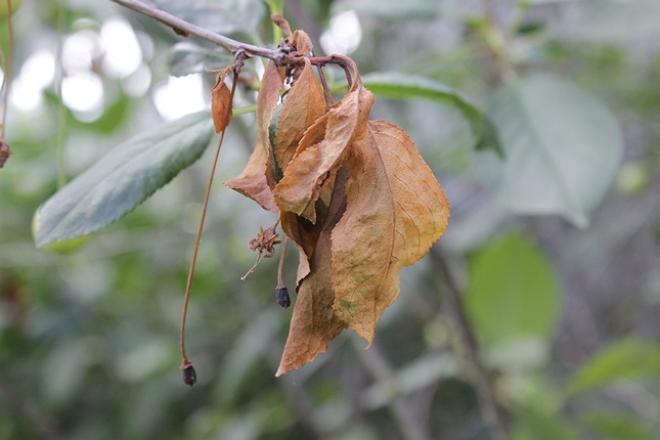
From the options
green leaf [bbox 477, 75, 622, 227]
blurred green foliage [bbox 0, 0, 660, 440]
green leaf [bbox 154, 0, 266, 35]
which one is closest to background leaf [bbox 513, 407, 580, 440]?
blurred green foliage [bbox 0, 0, 660, 440]

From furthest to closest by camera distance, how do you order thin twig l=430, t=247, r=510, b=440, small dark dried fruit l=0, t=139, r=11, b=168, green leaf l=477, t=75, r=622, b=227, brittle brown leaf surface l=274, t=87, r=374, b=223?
1. thin twig l=430, t=247, r=510, b=440
2. green leaf l=477, t=75, r=622, b=227
3. small dark dried fruit l=0, t=139, r=11, b=168
4. brittle brown leaf surface l=274, t=87, r=374, b=223

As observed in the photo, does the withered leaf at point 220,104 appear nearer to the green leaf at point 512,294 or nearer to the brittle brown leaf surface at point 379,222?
the brittle brown leaf surface at point 379,222

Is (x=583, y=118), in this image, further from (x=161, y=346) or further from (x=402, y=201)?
(x=161, y=346)

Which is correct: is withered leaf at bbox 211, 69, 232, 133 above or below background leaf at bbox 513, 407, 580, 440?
above

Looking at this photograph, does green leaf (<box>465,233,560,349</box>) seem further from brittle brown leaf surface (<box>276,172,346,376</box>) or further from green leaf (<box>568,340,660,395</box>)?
brittle brown leaf surface (<box>276,172,346,376</box>)

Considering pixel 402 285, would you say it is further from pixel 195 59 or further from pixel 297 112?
pixel 297 112

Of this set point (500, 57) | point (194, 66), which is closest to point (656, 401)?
point (500, 57)
